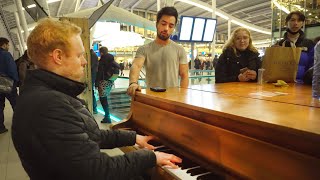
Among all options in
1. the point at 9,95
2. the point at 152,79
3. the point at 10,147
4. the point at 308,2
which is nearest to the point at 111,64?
the point at 9,95

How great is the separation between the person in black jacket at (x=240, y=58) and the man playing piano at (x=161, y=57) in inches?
22.7

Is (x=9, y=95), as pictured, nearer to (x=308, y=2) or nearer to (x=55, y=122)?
(x=55, y=122)

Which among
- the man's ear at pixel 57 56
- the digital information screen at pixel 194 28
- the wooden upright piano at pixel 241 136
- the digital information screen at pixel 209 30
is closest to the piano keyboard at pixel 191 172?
the wooden upright piano at pixel 241 136

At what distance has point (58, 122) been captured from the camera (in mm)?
1133

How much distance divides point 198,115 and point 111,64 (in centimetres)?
508

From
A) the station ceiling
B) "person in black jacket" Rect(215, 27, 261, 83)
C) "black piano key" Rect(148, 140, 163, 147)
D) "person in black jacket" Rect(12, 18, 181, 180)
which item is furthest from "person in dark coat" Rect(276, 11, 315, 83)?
the station ceiling

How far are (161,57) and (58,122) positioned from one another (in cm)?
183

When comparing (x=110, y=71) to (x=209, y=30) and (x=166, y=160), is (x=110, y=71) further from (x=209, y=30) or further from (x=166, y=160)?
(x=166, y=160)

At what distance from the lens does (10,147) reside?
4719mm

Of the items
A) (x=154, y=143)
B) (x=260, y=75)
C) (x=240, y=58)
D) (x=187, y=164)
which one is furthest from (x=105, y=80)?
(x=187, y=164)

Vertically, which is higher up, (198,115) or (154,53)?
(154,53)

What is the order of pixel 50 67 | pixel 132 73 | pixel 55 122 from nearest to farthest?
pixel 55 122 < pixel 50 67 < pixel 132 73

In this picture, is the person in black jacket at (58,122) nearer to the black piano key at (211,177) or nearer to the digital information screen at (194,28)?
the black piano key at (211,177)

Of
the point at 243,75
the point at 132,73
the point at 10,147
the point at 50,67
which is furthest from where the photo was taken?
the point at 10,147
